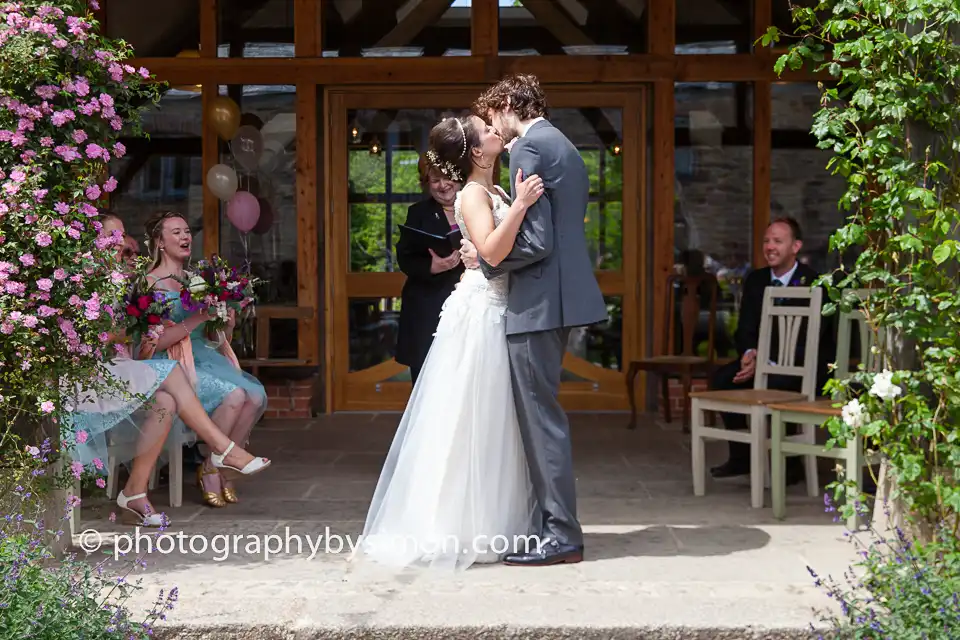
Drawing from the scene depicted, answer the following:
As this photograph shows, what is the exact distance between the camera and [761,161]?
791cm

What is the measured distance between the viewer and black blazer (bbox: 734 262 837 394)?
5.66 meters

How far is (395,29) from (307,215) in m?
1.41

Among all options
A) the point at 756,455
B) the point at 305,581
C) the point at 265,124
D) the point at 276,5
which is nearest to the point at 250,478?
the point at 305,581

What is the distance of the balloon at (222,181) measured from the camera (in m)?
7.77

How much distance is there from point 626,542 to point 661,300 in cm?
382

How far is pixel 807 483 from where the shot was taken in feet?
17.4

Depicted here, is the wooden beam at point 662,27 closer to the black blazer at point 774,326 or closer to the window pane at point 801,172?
the window pane at point 801,172

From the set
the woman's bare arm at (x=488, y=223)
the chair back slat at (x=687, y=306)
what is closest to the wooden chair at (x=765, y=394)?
the woman's bare arm at (x=488, y=223)

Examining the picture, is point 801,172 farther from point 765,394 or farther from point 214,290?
point 214,290

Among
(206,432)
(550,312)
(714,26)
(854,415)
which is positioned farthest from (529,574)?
(714,26)

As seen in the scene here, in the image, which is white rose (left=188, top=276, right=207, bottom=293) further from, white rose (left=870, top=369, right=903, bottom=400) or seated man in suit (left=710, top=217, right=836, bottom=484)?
white rose (left=870, top=369, right=903, bottom=400)

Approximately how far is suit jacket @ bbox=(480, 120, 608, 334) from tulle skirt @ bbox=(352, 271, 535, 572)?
17 centimetres

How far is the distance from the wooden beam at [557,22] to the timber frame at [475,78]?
0.10 ft

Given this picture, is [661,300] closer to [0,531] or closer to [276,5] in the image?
[276,5]
